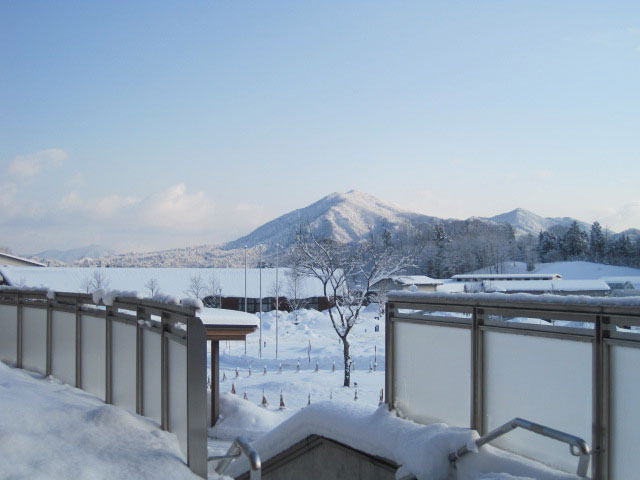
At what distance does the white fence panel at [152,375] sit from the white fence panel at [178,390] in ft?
1.10

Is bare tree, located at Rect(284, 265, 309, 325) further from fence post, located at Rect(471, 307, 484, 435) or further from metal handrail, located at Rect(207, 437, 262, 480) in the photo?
metal handrail, located at Rect(207, 437, 262, 480)

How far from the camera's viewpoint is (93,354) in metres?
7.51

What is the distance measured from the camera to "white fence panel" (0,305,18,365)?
394 inches

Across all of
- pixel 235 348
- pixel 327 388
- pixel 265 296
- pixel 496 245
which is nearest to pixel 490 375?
pixel 327 388

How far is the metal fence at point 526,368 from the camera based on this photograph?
13.8 ft

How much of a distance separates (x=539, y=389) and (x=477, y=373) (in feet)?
2.23

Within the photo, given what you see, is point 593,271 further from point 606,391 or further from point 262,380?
point 606,391

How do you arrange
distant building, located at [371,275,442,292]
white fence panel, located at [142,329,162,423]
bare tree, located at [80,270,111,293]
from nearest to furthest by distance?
white fence panel, located at [142,329,162,423] → distant building, located at [371,275,442,292] → bare tree, located at [80,270,111,293]

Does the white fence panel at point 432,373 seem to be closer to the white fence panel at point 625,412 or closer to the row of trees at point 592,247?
the white fence panel at point 625,412

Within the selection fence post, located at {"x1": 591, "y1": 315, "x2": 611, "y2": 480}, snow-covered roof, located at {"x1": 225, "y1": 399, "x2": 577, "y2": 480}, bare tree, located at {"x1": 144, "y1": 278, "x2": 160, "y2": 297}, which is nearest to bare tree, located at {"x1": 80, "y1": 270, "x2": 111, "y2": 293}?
bare tree, located at {"x1": 144, "y1": 278, "x2": 160, "y2": 297}

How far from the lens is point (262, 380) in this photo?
28328 mm

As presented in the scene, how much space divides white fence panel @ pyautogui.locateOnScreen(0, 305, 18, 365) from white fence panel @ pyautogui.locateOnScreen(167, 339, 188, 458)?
5.91 meters

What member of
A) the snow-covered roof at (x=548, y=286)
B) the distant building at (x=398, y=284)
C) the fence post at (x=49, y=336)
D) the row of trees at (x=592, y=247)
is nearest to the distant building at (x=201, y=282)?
the distant building at (x=398, y=284)

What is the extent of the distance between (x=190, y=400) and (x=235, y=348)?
41369 millimetres
